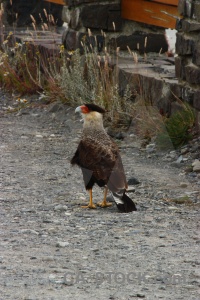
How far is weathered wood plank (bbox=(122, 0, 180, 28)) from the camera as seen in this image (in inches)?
391

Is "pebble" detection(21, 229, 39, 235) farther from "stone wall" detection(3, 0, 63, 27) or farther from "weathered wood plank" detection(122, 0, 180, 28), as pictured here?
"stone wall" detection(3, 0, 63, 27)

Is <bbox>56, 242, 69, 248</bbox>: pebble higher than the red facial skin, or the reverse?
the red facial skin

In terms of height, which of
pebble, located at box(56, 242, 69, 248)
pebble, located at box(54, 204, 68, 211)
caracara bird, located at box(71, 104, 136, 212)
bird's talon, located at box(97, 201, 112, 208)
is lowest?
bird's talon, located at box(97, 201, 112, 208)

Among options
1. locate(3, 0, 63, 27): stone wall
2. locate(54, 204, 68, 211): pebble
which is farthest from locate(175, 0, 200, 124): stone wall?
locate(3, 0, 63, 27): stone wall

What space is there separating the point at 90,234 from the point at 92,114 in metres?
1.48

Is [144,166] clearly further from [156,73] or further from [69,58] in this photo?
[69,58]

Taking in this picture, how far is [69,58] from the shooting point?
10930 millimetres

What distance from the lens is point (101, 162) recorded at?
248 inches

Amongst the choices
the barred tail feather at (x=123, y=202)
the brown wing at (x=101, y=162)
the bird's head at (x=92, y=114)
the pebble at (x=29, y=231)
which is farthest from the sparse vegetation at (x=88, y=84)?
the pebble at (x=29, y=231)

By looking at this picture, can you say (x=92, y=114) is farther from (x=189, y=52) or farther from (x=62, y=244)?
(x=189, y=52)

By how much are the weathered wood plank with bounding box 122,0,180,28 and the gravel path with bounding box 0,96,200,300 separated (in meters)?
2.03

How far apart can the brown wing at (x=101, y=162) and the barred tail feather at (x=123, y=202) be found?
0.15 ft

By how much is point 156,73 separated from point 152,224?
381 cm

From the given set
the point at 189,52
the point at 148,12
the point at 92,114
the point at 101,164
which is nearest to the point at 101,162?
the point at 101,164
